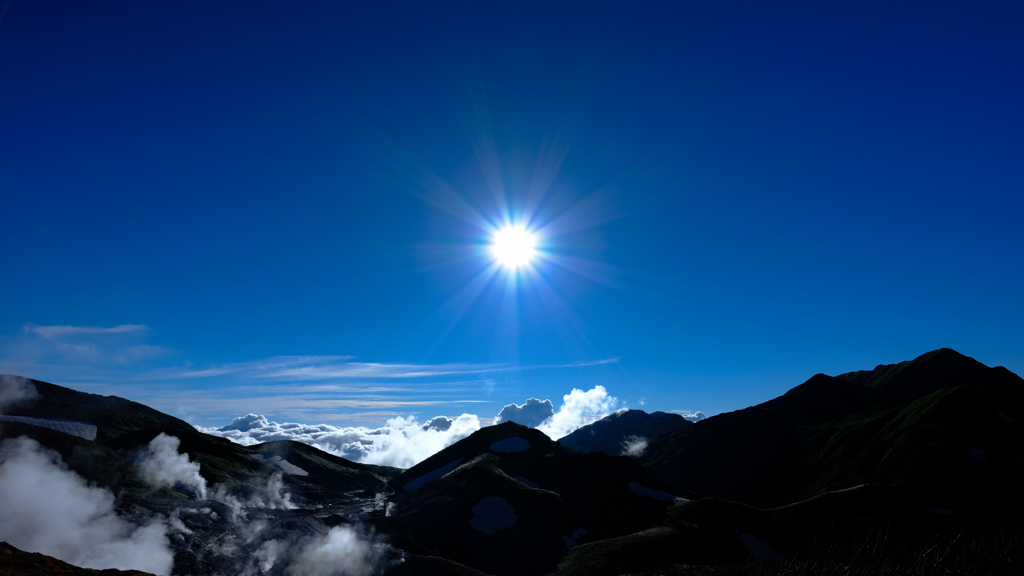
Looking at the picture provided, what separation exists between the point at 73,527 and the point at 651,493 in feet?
316

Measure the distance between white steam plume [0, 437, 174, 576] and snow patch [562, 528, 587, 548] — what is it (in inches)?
2426

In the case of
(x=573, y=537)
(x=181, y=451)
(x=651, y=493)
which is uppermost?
(x=181, y=451)

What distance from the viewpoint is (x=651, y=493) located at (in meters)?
103

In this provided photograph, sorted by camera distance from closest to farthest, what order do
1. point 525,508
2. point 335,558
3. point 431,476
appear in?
point 335,558 < point 525,508 < point 431,476

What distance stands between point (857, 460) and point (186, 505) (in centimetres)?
17008

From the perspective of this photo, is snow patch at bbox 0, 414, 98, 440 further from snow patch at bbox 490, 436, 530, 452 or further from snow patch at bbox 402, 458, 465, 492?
snow patch at bbox 490, 436, 530, 452

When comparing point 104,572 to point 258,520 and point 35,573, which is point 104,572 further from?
point 258,520

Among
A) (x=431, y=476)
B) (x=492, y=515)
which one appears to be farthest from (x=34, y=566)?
(x=431, y=476)

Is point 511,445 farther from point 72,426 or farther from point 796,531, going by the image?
point 72,426

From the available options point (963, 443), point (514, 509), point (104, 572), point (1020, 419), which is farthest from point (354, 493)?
point (1020, 419)

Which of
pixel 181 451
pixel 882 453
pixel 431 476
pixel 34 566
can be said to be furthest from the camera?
pixel 181 451

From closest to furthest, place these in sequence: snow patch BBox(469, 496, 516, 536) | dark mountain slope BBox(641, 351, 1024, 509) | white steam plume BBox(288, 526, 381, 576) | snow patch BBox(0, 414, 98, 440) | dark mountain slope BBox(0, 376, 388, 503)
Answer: white steam plume BBox(288, 526, 381, 576), snow patch BBox(469, 496, 516, 536), dark mountain slope BBox(0, 376, 388, 503), dark mountain slope BBox(641, 351, 1024, 509), snow patch BBox(0, 414, 98, 440)

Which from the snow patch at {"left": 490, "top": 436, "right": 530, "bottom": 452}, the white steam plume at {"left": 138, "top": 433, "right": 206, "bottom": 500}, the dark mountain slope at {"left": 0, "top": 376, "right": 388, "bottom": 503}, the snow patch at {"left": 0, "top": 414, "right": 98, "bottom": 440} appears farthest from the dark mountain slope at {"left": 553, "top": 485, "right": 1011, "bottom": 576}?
the snow patch at {"left": 0, "top": 414, "right": 98, "bottom": 440}

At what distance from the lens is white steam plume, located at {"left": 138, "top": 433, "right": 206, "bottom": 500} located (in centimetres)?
11088
